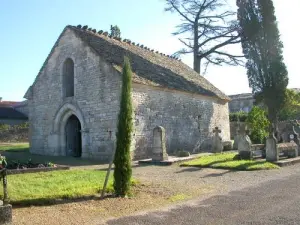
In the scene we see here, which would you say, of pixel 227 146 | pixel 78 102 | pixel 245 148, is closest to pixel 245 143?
pixel 245 148

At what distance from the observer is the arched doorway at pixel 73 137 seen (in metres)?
19.9

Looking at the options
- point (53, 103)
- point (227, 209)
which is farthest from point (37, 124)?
point (227, 209)

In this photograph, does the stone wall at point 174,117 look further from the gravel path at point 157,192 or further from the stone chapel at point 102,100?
the gravel path at point 157,192

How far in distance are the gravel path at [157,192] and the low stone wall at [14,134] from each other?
23129mm

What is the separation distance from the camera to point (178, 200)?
774cm

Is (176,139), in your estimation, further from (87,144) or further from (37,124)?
(37,124)

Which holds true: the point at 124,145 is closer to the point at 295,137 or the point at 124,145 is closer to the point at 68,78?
the point at 295,137

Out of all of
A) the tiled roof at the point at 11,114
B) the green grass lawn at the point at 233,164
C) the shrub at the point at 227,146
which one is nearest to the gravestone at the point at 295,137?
the shrub at the point at 227,146

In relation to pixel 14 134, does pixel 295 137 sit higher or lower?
lower

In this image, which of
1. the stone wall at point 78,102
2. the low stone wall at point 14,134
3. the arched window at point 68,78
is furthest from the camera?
the low stone wall at point 14,134

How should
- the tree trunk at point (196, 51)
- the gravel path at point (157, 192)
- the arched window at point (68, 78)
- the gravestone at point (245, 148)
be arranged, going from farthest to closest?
1. the tree trunk at point (196, 51)
2. the arched window at point (68, 78)
3. the gravestone at point (245, 148)
4. the gravel path at point (157, 192)

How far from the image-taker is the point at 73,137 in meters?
20.2

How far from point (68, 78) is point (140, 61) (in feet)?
14.9

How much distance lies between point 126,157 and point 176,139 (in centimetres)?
1156
